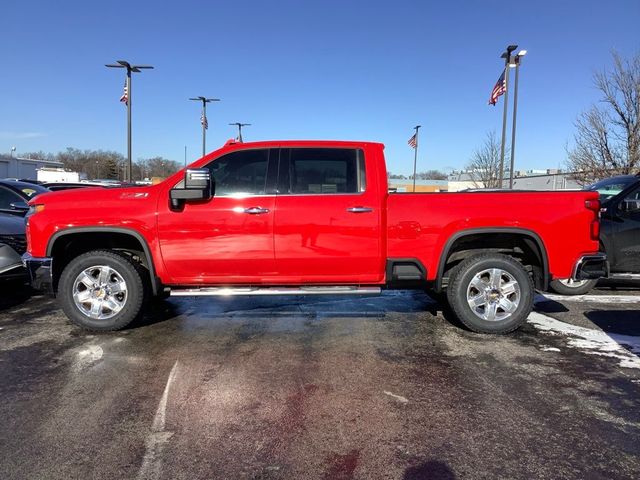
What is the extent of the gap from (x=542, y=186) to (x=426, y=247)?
5719 cm

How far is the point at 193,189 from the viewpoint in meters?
4.85

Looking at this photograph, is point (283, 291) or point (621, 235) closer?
point (283, 291)

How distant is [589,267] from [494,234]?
1.07 m

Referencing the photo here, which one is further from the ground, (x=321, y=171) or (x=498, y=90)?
(x=498, y=90)

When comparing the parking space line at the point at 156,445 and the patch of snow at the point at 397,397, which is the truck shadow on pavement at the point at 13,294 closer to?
the parking space line at the point at 156,445

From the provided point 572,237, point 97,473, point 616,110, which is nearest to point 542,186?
point 616,110

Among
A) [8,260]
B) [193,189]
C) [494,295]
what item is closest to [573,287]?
[494,295]

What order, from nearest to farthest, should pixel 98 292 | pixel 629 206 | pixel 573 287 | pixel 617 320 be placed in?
pixel 98 292
pixel 617 320
pixel 629 206
pixel 573 287

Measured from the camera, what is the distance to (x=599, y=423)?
10.6 ft

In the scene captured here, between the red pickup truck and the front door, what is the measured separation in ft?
0.03

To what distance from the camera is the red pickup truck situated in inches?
197

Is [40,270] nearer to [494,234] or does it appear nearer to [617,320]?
[494,234]

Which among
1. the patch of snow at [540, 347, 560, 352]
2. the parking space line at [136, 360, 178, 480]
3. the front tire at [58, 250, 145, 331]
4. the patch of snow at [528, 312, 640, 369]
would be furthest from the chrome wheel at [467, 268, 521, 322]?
the front tire at [58, 250, 145, 331]

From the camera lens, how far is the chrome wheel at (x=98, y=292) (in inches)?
203
